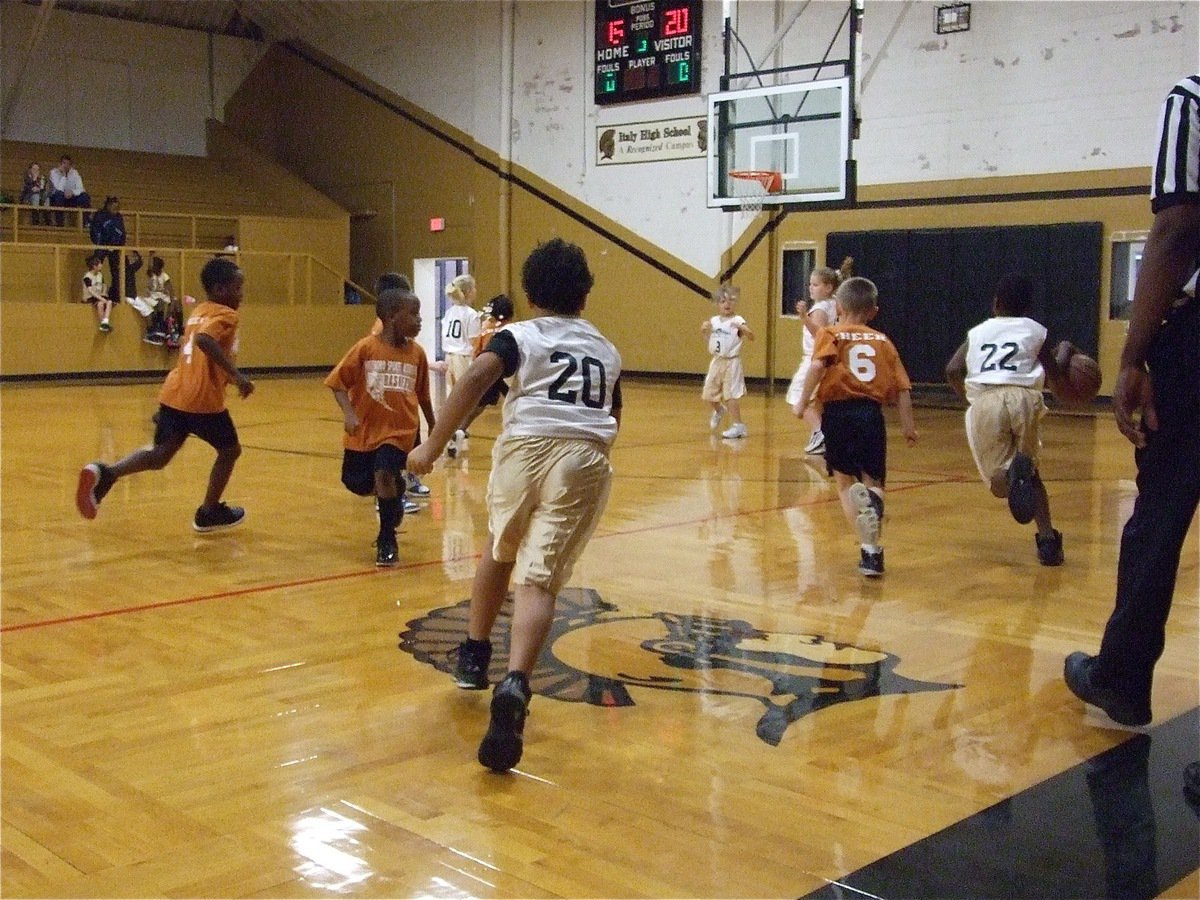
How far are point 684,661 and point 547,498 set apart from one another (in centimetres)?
112

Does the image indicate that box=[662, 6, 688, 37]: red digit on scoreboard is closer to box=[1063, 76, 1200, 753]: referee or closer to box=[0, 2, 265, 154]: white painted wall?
box=[0, 2, 265, 154]: white painted wall

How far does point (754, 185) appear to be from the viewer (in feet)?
50.4

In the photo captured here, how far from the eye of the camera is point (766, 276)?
61.6ft

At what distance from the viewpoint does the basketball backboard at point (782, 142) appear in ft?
47.3

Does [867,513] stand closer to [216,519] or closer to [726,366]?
[216,519]

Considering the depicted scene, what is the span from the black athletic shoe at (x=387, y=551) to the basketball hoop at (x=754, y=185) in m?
9.95

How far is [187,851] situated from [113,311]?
722 inches

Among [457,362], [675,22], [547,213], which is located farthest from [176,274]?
[457,362]

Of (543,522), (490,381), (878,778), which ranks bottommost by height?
(878,778)

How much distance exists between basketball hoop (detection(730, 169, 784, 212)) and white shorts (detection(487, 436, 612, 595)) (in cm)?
1189

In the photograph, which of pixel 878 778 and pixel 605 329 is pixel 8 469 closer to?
pixel 878 778

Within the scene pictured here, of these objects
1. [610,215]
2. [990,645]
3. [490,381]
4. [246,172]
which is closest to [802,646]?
[990,645]

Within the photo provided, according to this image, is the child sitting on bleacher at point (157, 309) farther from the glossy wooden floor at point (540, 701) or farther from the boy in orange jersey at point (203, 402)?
the boy in orange jersey at point (203, 402)

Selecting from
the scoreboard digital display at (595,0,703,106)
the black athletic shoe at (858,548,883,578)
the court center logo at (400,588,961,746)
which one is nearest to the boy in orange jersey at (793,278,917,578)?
Result: the black athletic shoe at (858,548,883,578)
